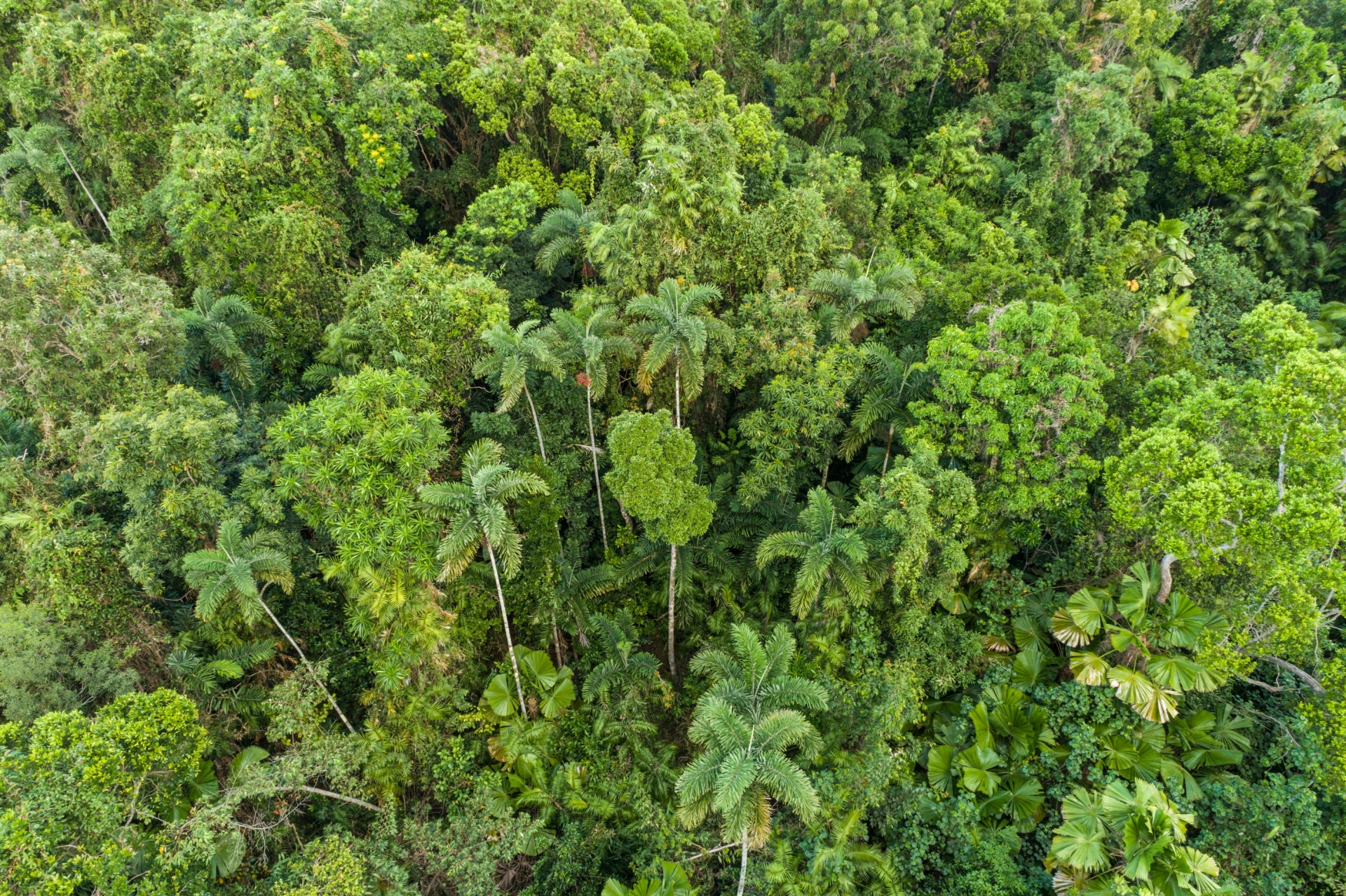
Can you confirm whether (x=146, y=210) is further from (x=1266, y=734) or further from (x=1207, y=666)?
(x=1266, y=734)

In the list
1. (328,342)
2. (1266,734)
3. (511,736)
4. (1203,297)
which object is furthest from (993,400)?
(328,342)

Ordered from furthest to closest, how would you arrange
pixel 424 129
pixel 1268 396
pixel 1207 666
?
1. pixel 424 129
2. pixel 1207 666
3. pixel 1268 396

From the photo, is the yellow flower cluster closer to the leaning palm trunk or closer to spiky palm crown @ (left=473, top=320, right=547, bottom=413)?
spiky palm crown @ (left=473, top=320, right=547, bottom=413)

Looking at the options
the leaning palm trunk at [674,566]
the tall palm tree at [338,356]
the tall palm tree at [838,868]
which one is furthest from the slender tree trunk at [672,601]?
the tall palm tree at [338,356]

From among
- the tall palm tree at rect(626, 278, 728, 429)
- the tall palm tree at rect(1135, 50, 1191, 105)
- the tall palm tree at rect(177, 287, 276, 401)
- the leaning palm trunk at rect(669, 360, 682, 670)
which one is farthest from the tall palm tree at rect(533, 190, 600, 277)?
the tall palm tree at rect(1135, 50, 1191, 105)

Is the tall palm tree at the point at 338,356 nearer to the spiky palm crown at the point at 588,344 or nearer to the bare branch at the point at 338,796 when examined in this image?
the spiky palm crown at the point at 588,344

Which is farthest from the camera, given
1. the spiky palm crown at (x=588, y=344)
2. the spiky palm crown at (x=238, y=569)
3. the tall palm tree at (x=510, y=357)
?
the spiky palm crown at (x=588, y=344)

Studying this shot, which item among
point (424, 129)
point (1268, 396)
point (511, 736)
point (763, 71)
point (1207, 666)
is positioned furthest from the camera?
point (763, 71)

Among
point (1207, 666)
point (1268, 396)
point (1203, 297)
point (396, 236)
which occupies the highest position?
point (396, 236)
